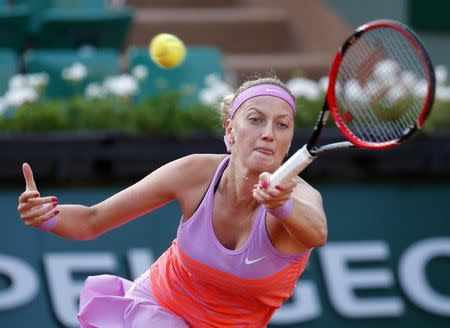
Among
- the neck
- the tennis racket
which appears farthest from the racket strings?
the neck

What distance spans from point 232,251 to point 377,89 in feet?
3.12

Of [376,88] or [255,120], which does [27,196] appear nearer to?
[255,120]

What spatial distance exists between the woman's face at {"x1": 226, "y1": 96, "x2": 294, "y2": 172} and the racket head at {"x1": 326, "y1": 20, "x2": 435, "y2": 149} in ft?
0.51

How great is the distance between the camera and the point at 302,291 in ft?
20.6

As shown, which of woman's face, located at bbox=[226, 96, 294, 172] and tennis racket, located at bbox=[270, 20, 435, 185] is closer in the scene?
tennis racket, located at bbox=[270, 20, 435, 185]

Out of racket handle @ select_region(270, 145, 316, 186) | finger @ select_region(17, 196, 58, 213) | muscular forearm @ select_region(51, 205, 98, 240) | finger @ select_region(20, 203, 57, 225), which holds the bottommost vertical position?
muscular forearm @ select_region(51, 205, 98, 240)

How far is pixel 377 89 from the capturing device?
4203mm

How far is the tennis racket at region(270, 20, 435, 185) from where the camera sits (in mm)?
3197

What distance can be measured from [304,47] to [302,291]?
3920mm

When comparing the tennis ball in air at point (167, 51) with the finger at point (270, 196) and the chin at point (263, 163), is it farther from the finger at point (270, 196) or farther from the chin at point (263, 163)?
the finger at point (270, 196)

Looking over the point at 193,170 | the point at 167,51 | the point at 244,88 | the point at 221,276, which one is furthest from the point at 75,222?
the point at 167,51

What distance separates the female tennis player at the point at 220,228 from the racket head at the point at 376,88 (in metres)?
0.21

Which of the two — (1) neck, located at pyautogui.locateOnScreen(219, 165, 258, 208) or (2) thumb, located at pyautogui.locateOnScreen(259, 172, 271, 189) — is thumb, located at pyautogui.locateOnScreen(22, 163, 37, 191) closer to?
(1) neck, located at pyautogui.locateOnScreen(219, 165, 258, 208)

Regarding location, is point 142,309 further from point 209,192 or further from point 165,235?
point 165,235
